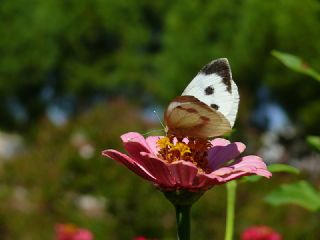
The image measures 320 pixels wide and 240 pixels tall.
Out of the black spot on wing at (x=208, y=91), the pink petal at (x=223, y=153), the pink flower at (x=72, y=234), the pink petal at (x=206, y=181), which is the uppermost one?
the pink flower at (x=72, y=234)

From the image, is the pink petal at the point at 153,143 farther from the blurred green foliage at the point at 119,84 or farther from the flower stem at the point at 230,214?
the blurred green foliage at the point at 119,84


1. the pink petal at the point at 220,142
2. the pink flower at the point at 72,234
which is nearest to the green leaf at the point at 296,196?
the pink petal at the point at 220,142

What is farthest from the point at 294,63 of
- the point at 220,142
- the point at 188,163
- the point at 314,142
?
the point at 188,163

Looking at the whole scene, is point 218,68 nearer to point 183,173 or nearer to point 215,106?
point 215,106

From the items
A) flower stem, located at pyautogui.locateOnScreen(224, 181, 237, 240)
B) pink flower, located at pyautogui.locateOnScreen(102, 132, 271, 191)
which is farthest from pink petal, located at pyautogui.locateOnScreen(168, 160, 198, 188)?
flower stem, located at pyautogui.locateOnScreen(224, 181, 237, 240)

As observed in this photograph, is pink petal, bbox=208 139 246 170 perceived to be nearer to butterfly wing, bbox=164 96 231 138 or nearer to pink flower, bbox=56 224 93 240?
butterfly wing, bbox=164 96 231 138

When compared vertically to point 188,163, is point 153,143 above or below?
above

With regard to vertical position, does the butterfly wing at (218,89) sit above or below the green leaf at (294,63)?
below
